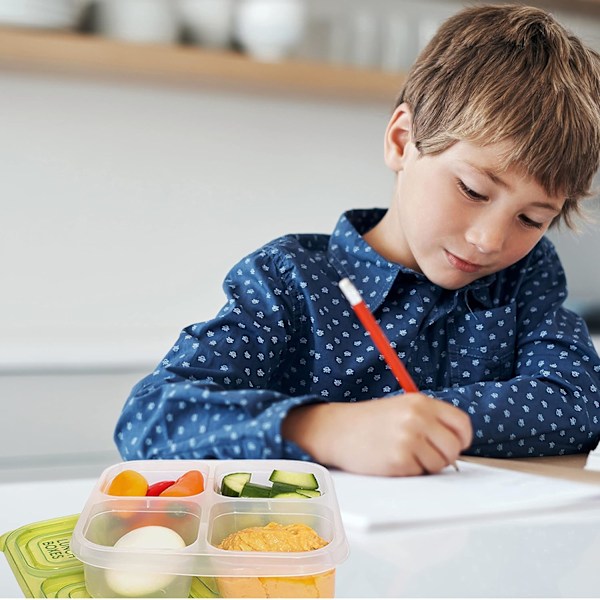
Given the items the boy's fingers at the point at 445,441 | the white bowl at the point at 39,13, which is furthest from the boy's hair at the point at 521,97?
the white bowl at the point at 39,13

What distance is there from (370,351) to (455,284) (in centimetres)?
15

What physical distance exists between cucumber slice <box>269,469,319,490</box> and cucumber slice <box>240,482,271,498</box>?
0.6 inches

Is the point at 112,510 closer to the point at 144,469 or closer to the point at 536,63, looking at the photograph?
the point at 144,469

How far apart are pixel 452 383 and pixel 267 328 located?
310 millimetres

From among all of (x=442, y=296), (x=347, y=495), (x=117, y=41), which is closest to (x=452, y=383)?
(x=442, y=296)

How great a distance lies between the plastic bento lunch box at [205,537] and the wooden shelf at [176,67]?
1.50 metres

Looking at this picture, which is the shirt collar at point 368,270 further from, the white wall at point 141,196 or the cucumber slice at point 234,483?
the white wall at point 141,196

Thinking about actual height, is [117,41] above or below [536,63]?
below

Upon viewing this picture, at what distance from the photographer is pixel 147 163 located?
2.28 m

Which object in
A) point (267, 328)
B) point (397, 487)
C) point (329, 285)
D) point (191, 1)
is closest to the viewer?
point (397, 487)

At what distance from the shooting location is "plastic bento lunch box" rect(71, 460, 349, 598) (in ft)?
1.73

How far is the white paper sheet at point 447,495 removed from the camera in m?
0.65

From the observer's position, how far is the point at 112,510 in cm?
60

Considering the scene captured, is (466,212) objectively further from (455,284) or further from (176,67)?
(176,67)
